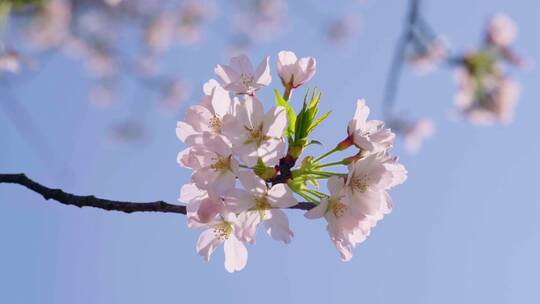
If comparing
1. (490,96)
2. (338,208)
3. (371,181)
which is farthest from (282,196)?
(490,96)

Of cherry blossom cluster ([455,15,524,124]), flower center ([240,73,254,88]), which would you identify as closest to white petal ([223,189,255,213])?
flower center ([240,73,254,88])

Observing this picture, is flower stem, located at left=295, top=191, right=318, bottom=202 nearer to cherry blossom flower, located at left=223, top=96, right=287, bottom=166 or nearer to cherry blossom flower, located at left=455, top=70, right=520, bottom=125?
cherry blossom flower, located at left=223, top=96, right=287, bottom=166

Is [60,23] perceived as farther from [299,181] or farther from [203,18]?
[299,181]

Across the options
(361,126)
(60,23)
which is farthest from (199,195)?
(60,23)

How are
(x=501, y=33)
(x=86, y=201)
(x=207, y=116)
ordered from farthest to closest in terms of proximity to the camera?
(x=501, y=33)
(x=207, y=116)
(x=86, y=201)

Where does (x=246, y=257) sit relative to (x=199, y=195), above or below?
below

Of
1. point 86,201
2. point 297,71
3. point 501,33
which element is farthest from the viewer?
point 501,33

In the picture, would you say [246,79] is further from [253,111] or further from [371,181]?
[371,181]
